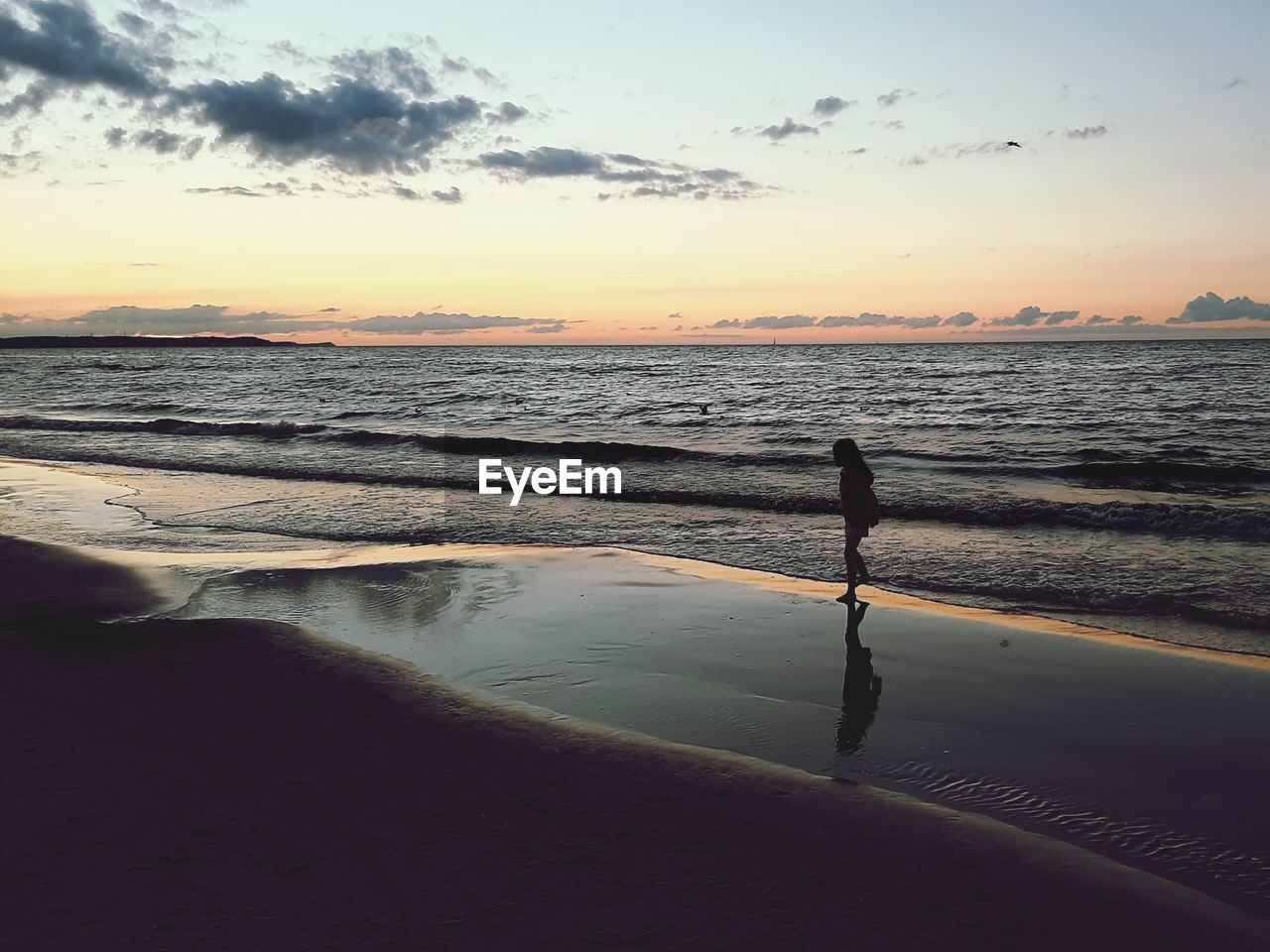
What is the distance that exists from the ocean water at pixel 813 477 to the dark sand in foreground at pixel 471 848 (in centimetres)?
585

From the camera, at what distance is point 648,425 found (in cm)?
3806

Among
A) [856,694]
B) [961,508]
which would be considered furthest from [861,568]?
[961,508]

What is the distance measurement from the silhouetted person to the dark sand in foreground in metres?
4.83

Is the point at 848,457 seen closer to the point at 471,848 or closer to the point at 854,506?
the point at 854,506

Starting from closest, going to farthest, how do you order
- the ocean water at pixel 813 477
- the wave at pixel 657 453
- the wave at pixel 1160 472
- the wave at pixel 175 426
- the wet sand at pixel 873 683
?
the wet sand at pixel 873 683, the ocean water at pixel 813 477, the wave at pixel 1160 472, the wave at pixel 657 453, the wave at pixel 175 426

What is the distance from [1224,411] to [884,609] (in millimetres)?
36533

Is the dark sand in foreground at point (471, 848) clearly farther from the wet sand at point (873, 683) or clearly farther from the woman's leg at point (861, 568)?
the woman's leg at point (861, 568)

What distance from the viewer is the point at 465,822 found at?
488cm

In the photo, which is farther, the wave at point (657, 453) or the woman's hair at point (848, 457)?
the wave at point (657, 453)

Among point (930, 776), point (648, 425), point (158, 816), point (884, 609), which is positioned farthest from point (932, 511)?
point (648, 425)

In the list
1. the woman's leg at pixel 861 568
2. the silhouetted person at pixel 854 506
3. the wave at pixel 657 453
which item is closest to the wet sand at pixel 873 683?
the woman's leg at pixel 861 568

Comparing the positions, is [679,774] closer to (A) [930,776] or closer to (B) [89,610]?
(A) [930,776]

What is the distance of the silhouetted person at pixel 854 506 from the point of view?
33.5 ft

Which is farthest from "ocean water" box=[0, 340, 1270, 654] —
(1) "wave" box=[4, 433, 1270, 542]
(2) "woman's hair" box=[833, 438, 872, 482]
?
(2) "woman's hair" box=[833, 438, 872, 482]
